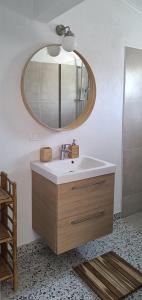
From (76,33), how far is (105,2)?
1.56 ft

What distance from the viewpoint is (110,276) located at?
2.00 meters

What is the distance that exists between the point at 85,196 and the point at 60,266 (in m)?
0.63

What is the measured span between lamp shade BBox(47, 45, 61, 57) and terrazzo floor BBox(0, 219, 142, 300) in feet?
5.34

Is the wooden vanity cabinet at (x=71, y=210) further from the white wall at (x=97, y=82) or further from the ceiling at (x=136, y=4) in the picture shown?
the ceiling at (x=136, y=4)

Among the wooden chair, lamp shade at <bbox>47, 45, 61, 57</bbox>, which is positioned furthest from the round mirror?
the wooden chair

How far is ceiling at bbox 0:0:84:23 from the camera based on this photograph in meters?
1.73

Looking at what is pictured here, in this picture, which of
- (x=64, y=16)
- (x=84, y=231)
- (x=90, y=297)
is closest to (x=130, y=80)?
(x=64, y=16)

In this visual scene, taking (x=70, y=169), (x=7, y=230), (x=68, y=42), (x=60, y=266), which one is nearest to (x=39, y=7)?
(x=68, y=42)

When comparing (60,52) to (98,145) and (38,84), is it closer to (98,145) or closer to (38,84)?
(38,84)

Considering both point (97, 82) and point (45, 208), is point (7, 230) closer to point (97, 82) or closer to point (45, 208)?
point (45, 208)

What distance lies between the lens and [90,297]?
1.79 metres

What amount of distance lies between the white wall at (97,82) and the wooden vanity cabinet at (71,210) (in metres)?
0.19

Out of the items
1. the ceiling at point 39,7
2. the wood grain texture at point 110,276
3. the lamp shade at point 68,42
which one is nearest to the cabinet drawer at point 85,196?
the wood grain texture at point 110,276

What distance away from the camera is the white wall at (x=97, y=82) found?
6.44 feet
